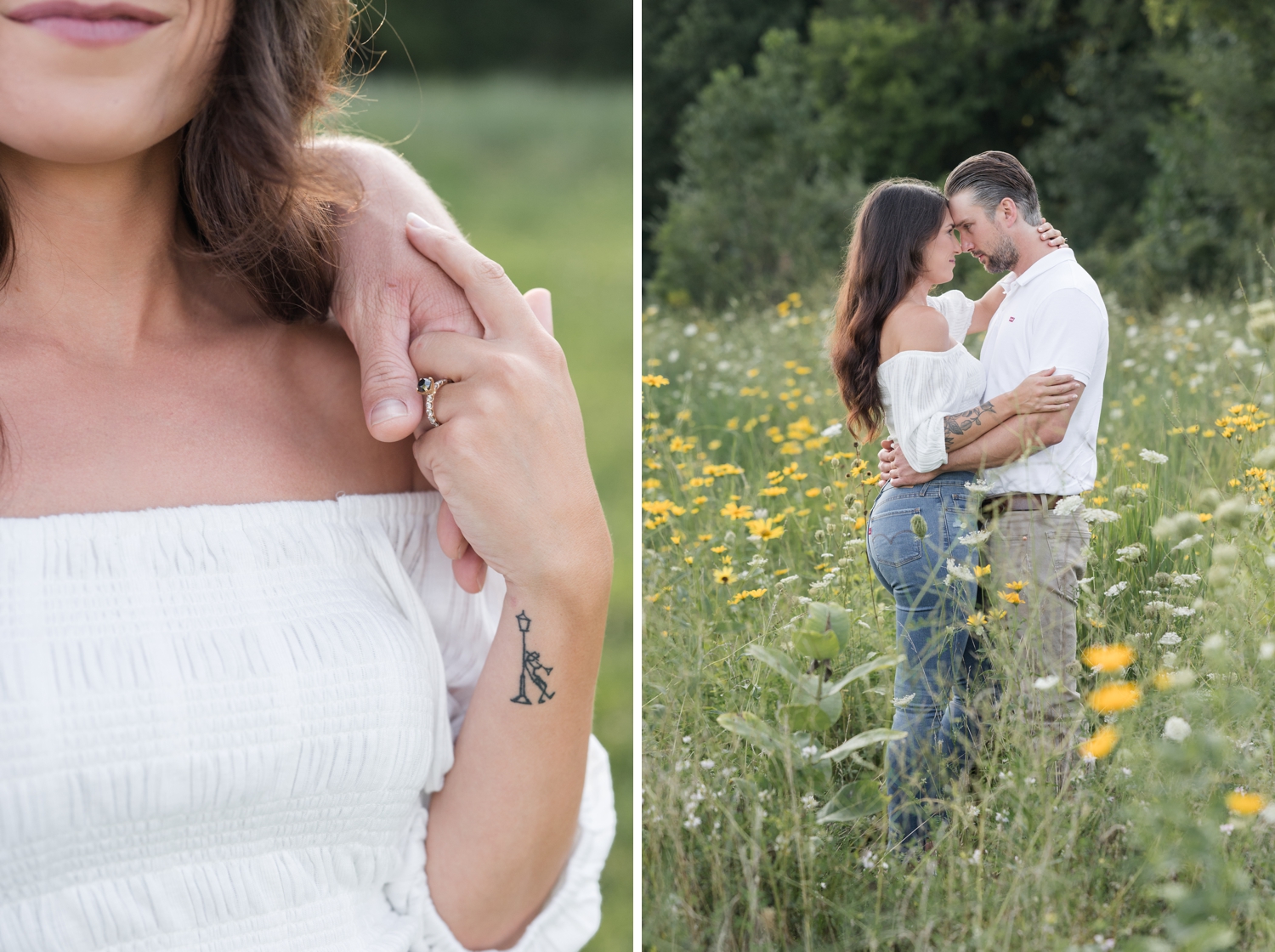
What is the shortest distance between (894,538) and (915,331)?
261 mm

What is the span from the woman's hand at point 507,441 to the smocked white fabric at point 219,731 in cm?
16

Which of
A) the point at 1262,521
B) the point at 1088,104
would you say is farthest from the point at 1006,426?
the point at 1088,104

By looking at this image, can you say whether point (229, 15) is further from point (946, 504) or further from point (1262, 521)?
point (1262, 521)

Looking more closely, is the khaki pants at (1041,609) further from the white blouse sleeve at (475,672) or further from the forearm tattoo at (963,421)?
the white blouse sleeve at (475,672)

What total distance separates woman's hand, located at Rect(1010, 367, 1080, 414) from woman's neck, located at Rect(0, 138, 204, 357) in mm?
993

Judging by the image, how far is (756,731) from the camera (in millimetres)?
1423

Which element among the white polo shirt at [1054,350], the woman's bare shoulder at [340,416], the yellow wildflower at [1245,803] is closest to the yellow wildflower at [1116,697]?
the yellow wildflower at [1245,803]

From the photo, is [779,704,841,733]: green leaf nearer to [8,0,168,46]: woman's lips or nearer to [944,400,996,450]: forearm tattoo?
[944,400,996,450]: forearm tattoo

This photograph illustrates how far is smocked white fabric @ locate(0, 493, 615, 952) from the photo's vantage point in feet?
3.47

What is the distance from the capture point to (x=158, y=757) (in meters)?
1.08

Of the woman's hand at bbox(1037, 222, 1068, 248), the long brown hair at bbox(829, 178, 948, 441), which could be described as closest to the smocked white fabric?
the long brown hair at bbox(829, 178, 948, 441)

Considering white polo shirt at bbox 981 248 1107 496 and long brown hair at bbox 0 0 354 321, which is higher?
long brown hair at bbox 0 0 354 321

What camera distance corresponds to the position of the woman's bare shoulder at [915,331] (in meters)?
1.41

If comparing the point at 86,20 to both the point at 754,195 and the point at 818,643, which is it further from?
the point at 754,195
